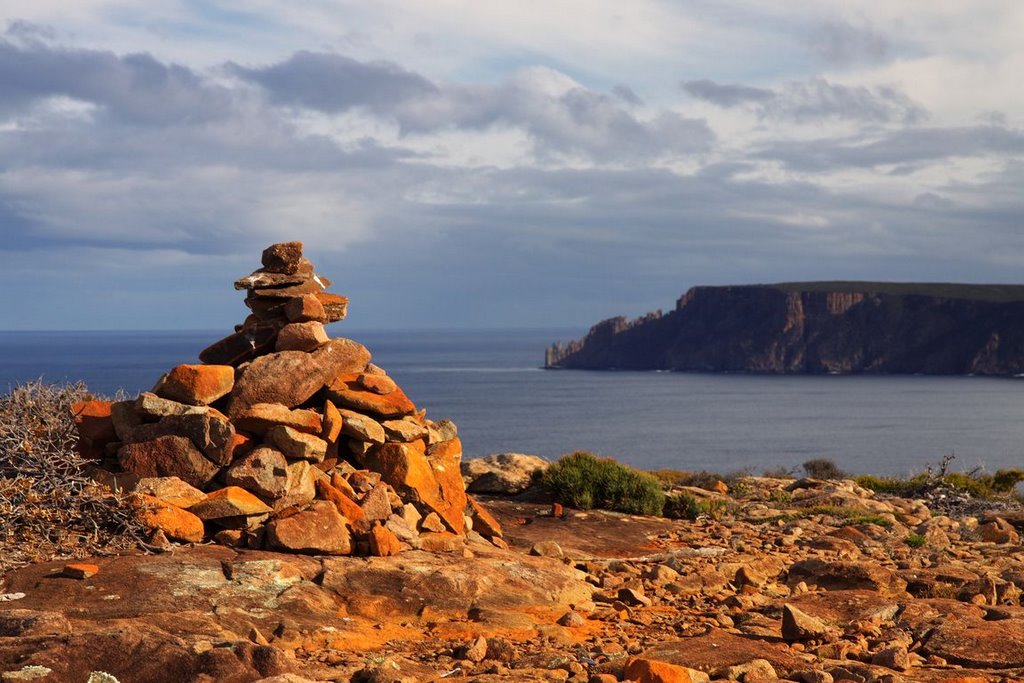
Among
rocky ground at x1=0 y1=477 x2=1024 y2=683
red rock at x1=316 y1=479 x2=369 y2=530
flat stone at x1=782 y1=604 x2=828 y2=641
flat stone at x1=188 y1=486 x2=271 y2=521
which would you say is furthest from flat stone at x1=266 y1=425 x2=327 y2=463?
flat stone at x1=782 y1=604 x2=828 y2=641

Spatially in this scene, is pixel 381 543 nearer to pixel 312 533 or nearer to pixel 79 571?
pixel 312 533

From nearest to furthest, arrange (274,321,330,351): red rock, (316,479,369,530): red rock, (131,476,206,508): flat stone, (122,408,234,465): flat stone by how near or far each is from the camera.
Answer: (131,476,206,508): flat stone → (316,479,369,530): red rock → (122,408,234,465): flat stone → (274,321,330,351): red rock

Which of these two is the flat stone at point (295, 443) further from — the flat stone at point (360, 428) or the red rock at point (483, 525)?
the red rock at point (483, 525)

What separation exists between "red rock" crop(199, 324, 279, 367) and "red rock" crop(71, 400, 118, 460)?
6.70 ft

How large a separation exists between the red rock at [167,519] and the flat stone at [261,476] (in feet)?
2.70

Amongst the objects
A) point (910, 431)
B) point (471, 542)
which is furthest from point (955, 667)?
point (910, 431)

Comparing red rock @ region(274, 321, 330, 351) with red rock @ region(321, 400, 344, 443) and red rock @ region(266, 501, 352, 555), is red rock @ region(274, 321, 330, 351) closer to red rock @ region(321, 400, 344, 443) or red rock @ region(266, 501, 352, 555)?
red rock @ region(321, 400, 344, 443)

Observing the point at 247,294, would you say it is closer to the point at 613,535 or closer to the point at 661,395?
the point at 613,535

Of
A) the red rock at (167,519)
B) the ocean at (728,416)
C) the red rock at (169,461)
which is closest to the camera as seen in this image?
the red rock at (167,519)

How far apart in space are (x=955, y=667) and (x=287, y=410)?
28.3 ft

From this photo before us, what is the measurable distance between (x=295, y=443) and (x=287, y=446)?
0.12m

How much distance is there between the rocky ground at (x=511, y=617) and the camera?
305 inches

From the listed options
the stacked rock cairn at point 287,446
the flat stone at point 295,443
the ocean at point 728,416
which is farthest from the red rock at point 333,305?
the ocean at point 728,416

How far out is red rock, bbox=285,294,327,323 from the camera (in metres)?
15.2
